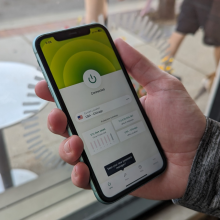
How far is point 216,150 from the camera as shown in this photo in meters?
0.49

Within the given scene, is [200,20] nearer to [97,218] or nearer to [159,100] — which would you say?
[159,100]

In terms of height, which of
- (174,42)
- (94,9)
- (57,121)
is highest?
(94,9)

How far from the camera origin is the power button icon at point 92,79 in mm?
478

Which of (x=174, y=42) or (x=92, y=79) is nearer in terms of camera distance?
(x=92, y=79)

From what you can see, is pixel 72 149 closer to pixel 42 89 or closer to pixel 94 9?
pixel 42 89

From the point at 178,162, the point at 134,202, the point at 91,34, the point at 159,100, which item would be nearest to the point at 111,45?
the point at 91,34

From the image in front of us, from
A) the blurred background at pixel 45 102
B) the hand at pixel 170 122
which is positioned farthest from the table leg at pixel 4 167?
the hand at pixel 170 122

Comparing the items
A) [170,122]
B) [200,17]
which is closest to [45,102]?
[170,122]

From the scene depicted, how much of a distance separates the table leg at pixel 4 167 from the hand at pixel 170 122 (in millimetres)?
327

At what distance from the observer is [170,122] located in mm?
522

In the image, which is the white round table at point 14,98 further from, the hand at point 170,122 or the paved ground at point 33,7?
the hand at point 170,122

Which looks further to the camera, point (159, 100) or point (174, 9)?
point (174, 9)

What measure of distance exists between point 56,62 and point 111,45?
5.4 inches

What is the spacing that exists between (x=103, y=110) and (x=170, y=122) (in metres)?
0.16
